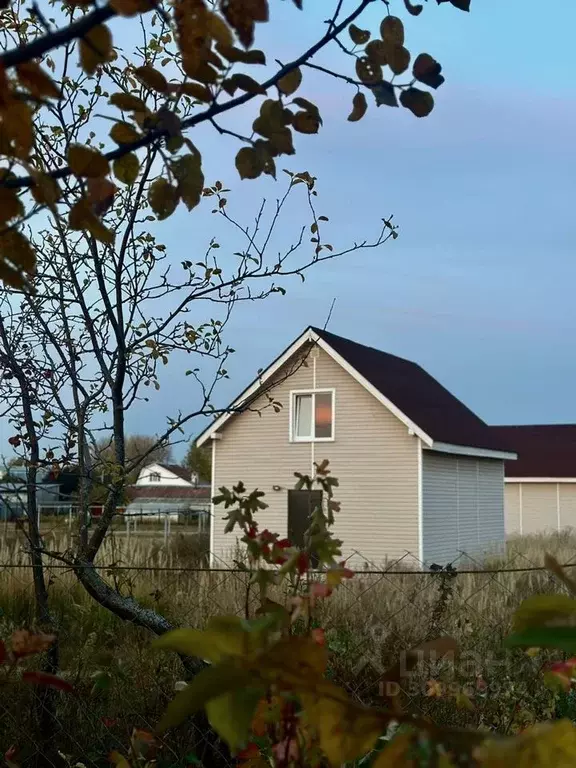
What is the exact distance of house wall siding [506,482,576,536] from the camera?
2488cm

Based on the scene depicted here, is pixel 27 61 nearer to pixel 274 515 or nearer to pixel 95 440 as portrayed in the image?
pixel 95 440

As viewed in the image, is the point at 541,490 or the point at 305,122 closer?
the point at 305,122

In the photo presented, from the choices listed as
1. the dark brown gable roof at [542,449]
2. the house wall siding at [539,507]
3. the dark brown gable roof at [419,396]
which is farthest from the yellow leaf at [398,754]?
Result: the house wall siding at [539,507]

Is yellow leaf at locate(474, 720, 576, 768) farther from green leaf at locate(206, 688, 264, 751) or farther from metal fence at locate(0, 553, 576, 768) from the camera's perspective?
metal fence at locate(0, 553, 576, 768)

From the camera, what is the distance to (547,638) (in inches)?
23.6

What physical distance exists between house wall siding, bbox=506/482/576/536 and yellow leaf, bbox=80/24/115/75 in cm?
2522

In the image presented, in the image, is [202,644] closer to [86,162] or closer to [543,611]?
[543,611]

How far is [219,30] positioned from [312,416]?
52.6 feet

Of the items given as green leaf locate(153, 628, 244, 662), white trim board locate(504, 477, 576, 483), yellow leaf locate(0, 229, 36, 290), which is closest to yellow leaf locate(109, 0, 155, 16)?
yellow leaf locate(0, 229, 36, 290)

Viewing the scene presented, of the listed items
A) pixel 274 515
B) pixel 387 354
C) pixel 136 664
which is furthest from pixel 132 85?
pixel 387 354

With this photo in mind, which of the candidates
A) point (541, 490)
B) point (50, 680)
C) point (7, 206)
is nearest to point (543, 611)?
point (50, 680)

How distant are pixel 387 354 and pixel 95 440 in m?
16.9

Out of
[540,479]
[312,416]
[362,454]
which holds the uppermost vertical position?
[312,416]

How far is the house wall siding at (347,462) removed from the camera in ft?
51.4
